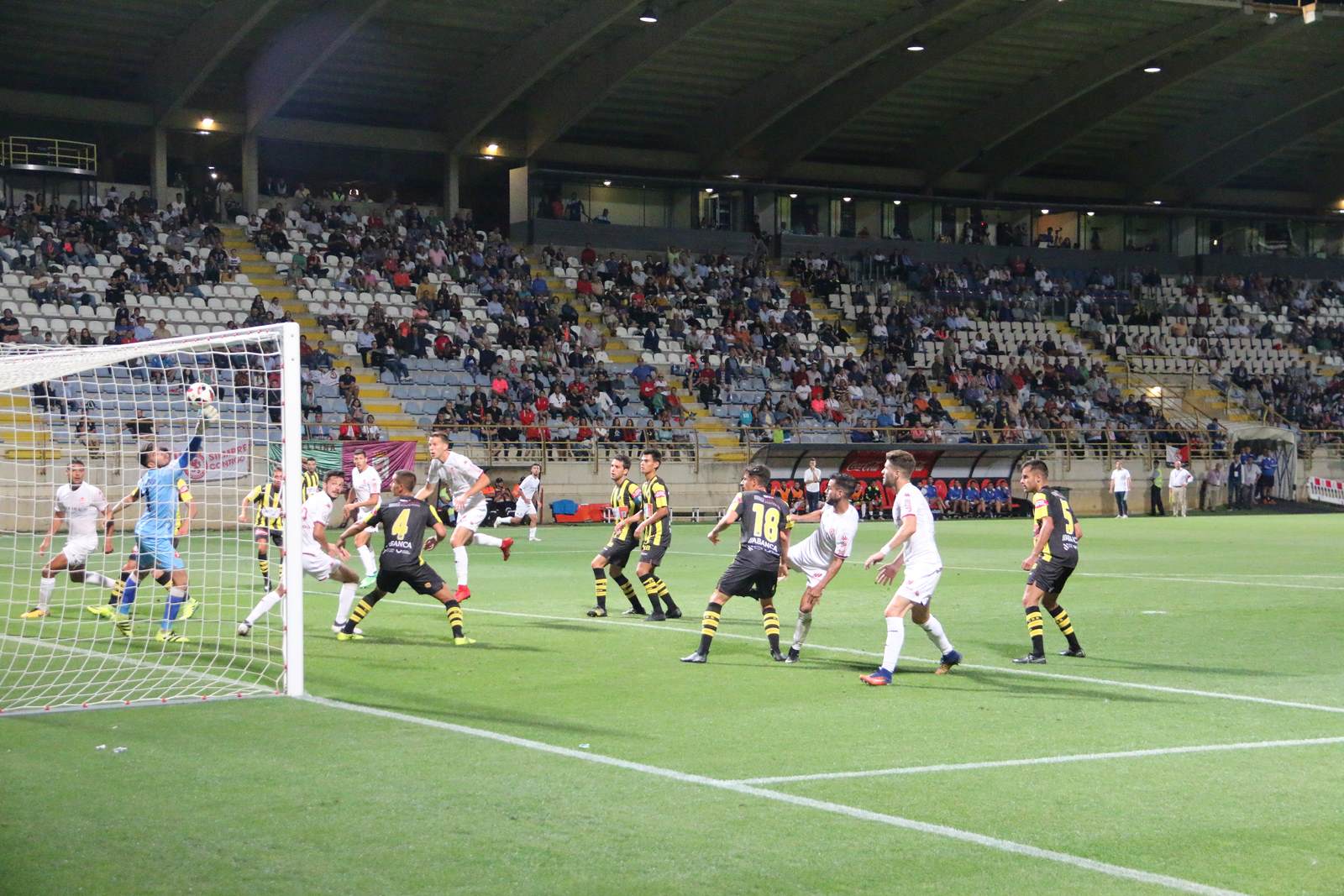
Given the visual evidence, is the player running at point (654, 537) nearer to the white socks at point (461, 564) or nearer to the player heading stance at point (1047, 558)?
the white socks at point (461, 564)

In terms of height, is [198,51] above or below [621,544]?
above

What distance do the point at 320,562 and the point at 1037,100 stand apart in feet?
133

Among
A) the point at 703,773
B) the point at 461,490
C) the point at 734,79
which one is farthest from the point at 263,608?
the point at 734,79

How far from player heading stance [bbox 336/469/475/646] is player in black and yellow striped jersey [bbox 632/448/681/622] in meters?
2.73

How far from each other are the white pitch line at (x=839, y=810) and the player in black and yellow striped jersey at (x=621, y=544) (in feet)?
22.1

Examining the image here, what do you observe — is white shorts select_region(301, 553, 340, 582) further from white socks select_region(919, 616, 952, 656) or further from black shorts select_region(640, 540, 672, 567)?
white socks select_region(919, 616, 952, 656)

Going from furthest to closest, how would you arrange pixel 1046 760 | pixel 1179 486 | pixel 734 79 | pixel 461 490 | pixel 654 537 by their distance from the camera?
pixel 734 79 < pixel 1179 486 < pixel 461 490 < pixel 654 537 < pixel 1046 760

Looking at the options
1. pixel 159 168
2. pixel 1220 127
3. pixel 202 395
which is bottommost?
pixel 202 395

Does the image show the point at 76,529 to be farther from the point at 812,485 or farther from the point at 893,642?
the point at 812,485

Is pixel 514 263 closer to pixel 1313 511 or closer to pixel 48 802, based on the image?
pixel 1313 511

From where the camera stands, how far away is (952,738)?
A: 376 inches

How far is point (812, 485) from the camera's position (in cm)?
4116

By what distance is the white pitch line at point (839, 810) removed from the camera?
6.27 meters

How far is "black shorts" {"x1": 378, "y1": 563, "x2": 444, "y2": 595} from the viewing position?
14.1m
